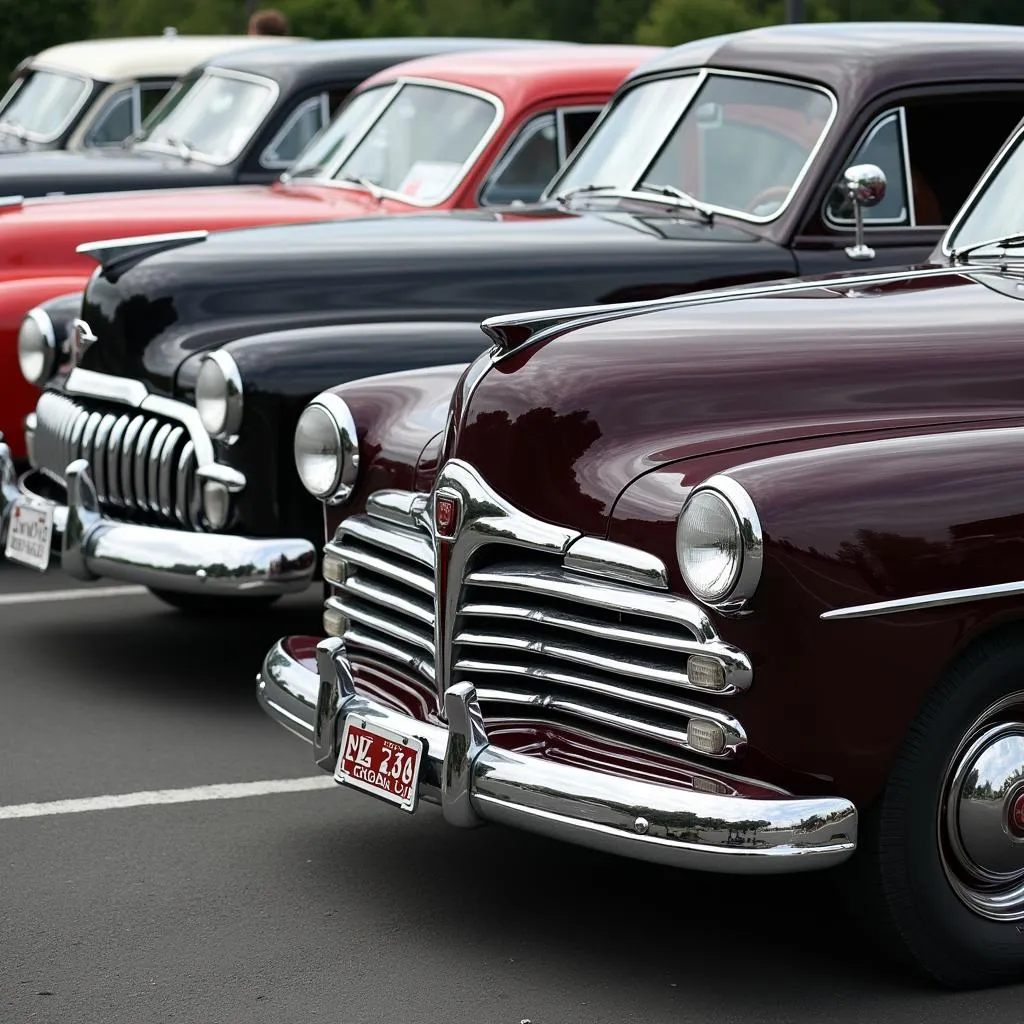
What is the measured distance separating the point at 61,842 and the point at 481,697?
127cm

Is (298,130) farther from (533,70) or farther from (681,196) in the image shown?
(681,196)

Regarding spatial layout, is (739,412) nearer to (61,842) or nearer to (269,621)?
(61,842)

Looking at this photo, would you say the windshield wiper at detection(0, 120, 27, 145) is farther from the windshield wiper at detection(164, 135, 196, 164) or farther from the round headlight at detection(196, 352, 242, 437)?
the round headlight at detection(196, 352, 242, 437)

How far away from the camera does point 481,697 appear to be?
151 inches

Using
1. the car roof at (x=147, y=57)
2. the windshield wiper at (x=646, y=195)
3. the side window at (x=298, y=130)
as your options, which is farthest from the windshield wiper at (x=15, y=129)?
the windshield wiper at (x=646, y=195)

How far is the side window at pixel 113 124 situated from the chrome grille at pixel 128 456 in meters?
6.49

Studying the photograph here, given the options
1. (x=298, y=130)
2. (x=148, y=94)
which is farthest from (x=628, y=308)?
(x=148, y=94)

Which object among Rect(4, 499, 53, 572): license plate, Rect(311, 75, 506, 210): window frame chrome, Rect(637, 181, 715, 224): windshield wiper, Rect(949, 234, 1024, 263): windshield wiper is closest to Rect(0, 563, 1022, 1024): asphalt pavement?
Rect(4, 499, 53, 572): license plate

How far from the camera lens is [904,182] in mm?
6320

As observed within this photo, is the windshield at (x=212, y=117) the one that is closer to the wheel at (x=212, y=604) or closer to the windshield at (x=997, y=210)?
the wheel at (x=212, y=604)

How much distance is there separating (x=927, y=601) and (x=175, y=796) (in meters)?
2.18

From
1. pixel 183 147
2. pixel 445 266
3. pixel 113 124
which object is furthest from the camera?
pixel 113 124

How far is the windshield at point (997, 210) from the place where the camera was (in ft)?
16.2

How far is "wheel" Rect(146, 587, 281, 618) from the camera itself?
273 inches
